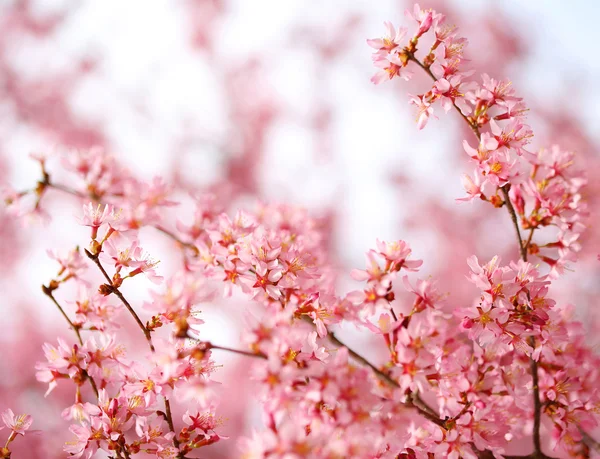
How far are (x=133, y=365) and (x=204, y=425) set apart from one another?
214mm

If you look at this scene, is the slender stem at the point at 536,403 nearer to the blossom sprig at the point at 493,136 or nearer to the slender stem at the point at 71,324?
the blossom sprig at the point at 493,136

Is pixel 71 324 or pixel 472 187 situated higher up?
pixel 472 187

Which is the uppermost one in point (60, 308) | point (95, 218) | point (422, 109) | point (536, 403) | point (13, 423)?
point (422, 109)

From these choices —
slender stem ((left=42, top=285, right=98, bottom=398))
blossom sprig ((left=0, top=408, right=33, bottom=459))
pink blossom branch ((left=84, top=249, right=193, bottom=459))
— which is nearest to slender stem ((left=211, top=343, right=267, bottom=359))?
pink blossom branch ((left=84, top=249, right=193, bottom=459))

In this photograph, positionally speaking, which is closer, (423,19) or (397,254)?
(397,254)

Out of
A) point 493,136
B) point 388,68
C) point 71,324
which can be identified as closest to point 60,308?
point 71,324

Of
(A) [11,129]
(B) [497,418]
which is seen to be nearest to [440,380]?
(B) [497,418]

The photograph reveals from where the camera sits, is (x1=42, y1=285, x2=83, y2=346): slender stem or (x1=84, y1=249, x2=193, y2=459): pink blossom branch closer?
(x1=84, y1=249, x2=193, y2=459): pink blossom branch

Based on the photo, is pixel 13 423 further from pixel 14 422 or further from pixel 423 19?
pixel 423 19

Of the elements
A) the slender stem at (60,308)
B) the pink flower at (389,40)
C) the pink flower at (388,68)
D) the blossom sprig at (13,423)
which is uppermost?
the pink flower at (389,40)

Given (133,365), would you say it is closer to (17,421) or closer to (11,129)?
(17,421)

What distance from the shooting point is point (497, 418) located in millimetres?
1043

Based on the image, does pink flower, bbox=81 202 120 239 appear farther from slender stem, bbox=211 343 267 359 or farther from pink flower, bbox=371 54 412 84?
pink flower, bbox=371 54 412 84

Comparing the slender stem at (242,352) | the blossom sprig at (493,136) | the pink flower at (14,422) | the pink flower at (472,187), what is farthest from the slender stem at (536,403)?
the pink flower at (14,422)
